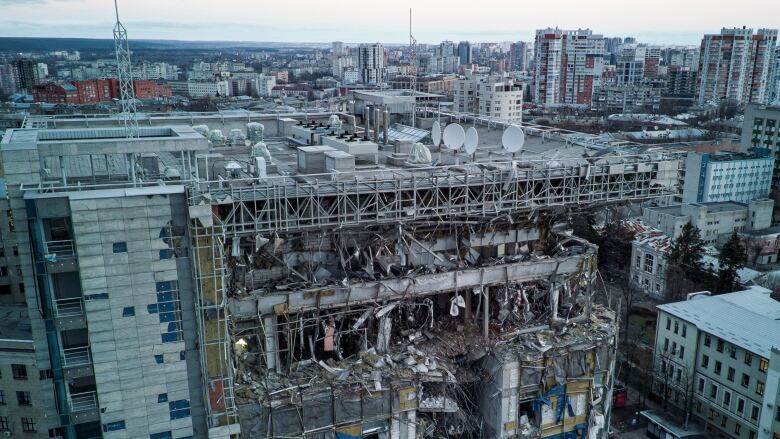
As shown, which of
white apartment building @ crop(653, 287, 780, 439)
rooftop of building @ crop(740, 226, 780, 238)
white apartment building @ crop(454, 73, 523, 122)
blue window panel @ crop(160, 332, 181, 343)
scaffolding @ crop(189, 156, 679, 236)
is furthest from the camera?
white apartment building @ crop(454, 73, 523, 122)

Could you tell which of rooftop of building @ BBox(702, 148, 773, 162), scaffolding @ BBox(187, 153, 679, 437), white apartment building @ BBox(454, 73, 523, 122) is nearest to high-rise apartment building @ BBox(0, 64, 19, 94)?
white apartment building @ BBox(454, 73, 523, 122)

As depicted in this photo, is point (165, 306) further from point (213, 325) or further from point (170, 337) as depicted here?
point (213, 325)

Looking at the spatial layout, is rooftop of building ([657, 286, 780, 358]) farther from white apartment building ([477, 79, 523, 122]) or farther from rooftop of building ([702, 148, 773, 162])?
white apartment building ([477, 79, 523, 122])

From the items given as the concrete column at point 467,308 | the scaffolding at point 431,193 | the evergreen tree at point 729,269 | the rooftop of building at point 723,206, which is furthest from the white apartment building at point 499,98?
the concrete column at point 467,308

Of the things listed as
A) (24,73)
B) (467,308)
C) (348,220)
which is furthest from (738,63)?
(24,73)

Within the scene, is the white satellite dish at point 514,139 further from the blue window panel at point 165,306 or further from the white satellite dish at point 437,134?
the blue window panel at point 165,306

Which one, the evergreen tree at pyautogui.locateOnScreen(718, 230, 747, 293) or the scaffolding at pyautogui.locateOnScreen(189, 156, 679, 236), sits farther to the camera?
the evergreen tree at pyautogui.locateOnScreen(718, 230, 747, 293)

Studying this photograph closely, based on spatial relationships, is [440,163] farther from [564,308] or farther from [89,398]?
[89,398]
